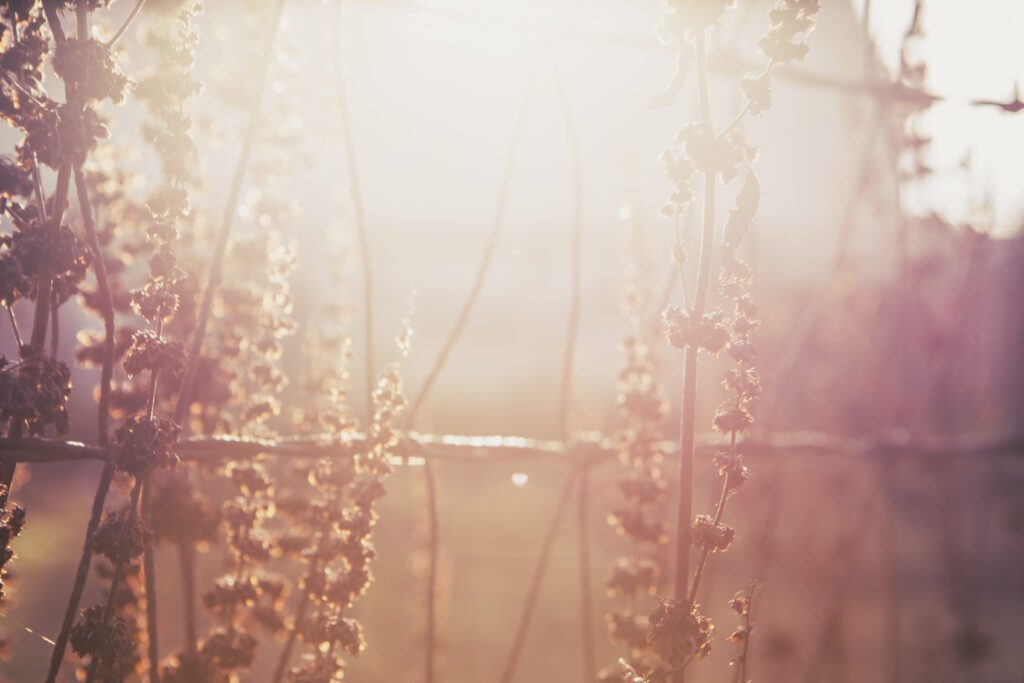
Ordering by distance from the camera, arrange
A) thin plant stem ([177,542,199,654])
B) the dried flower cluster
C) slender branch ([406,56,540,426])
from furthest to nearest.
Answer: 1. thin plant stem ([177,542,199,654])
2. slender branch ([406,56,540,426])
3. the dried flower cluster

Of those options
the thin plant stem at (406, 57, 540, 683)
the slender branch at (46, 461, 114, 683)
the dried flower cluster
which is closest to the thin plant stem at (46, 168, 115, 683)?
the slender branch at (46, 461, 114, 683)

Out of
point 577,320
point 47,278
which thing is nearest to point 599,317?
point 577,320

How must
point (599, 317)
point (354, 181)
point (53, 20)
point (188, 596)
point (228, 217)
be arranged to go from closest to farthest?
point (53, 20), point (228, 217), point (354, 181), point (188, 596), point (599, 317)

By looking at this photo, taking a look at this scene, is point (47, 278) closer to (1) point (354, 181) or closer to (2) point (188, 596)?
(1) point (354, 181)

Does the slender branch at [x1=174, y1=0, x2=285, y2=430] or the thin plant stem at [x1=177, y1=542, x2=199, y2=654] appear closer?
the slender branch at [x1=174, y1=0, x2=285, y2=430]

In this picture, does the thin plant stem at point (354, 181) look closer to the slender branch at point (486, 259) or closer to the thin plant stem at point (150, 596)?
the slender branch at point (486, 259)

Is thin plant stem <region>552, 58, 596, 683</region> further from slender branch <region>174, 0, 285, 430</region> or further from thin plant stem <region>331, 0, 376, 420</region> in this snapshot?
slender branch <region>174, 0, 285, 430</region>

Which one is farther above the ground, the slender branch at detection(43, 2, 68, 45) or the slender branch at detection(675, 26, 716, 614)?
the slender branch at detection(43, 2, 68, 45)

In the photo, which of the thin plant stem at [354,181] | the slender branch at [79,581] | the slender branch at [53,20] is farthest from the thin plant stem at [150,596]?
the slender branch at [53,20]

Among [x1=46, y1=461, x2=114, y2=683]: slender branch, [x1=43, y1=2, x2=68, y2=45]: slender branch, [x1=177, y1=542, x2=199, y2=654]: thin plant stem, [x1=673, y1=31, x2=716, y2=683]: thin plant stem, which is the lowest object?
[x1=177, y1=542, x2=199, y2=654]: thin plant stem

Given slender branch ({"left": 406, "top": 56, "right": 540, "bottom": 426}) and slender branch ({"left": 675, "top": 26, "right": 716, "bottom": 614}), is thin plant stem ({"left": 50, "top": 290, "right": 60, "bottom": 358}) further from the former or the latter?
slender branch ({"left": 675, "top": 26, "right": 716, "bottom": 614})

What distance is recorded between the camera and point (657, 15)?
1134mm

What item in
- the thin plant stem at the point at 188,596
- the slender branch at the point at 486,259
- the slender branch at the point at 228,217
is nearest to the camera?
the slender branch at the point at 228,217

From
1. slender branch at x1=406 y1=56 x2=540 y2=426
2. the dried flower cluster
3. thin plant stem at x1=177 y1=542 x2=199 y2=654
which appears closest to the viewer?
the dried flower cluster
